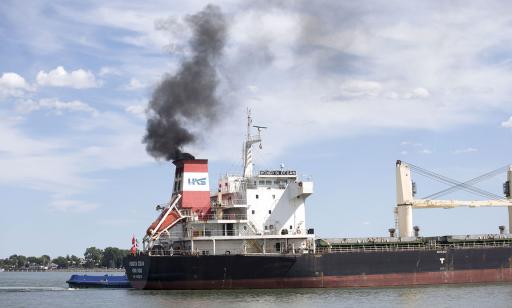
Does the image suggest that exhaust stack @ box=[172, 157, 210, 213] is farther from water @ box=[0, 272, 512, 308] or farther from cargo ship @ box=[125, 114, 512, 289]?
water @ box=[0, 272, 512, 308]

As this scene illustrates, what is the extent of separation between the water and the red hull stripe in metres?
0.57

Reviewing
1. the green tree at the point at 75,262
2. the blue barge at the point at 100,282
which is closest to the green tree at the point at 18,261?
the green tree at the point at 75,262

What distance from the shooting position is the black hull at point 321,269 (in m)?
40.6

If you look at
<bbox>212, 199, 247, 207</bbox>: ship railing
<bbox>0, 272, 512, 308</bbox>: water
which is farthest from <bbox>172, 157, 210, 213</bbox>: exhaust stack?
<bbox>0, 272, 512, 308</bbox>: water

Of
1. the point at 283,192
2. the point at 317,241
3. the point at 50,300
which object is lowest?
the point at 50,300

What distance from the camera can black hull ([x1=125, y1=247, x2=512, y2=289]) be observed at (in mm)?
40625

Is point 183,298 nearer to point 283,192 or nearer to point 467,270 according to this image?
point 283,192

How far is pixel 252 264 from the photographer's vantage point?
40.6m

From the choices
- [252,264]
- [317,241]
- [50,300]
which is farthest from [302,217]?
[50,300]

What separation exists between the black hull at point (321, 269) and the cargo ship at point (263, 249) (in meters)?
0.05

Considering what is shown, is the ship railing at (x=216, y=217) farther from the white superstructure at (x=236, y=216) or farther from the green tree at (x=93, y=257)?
the green tree at (x=93, y=257)

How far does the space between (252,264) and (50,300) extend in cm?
1037

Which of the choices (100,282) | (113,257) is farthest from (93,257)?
(100,282)

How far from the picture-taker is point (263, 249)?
140 feet
